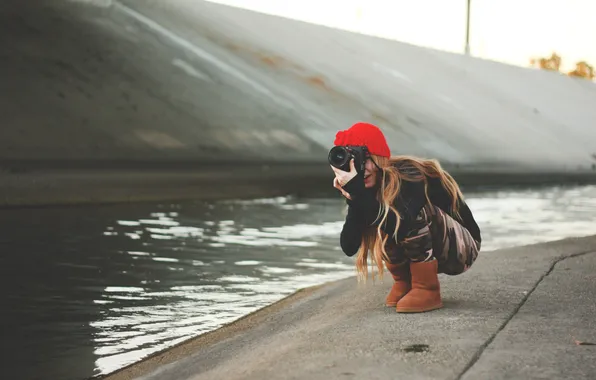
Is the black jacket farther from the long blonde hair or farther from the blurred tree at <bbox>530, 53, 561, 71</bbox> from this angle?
the blurred tree at <bbox>530, 53, 561, 71</bbox>

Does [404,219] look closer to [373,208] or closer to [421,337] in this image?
[373,208]

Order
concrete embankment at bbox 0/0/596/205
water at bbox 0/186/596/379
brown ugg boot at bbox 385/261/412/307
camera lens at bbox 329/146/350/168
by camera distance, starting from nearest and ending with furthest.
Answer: camera lens at bbox 329/146/350/168, brown ugg boot at bbox 385/261/412/307, water at bbox 0/186/596/379, concrete embankment at bbox 0/0/596/205

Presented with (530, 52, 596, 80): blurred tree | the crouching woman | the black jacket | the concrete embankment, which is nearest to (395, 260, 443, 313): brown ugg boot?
the crouching woman

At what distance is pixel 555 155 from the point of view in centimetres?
3850

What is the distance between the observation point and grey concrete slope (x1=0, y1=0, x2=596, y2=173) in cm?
2138

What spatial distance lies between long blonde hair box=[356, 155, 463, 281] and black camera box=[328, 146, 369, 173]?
0.38 ft

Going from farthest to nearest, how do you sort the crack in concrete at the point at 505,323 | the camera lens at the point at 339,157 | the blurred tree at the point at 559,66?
the blurred tree at the point at 559,66 < the camera lens at the point at 339,157 < the crack in concrete at the point at 505,323

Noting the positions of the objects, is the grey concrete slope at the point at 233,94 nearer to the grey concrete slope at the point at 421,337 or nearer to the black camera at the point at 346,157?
the grey concrete slope at the point at 421,337

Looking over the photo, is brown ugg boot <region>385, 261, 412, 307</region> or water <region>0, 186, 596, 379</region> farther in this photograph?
water <region>0, 186, 596, 379</region>

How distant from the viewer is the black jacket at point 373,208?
154 inches

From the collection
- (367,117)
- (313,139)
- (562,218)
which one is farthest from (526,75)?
(562,218)

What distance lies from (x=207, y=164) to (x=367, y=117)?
10970 millimetres

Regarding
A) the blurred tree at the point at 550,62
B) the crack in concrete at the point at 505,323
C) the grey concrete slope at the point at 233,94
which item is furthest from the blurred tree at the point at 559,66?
the crack in concrete at the point at 505,323

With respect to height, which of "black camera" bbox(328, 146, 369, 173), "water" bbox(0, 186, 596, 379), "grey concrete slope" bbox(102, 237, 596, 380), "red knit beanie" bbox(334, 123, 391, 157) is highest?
"red knit beanie" bbox(334, 123, 391, 157)
